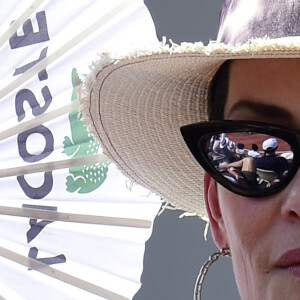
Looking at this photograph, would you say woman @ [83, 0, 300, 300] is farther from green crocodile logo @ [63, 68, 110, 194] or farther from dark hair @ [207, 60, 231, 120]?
green crocodile logo @ [63, 68, 110, 194]

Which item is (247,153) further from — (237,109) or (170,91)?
(170,91)

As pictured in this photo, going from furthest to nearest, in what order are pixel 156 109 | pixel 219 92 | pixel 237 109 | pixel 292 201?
1. pixel 156 109
2. pixel 219 92
3. pixel 237 109
4. pixel 292 201

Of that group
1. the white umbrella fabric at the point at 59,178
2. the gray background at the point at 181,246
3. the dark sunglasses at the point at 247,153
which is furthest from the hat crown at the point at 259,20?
the gray background at the point at 181,246

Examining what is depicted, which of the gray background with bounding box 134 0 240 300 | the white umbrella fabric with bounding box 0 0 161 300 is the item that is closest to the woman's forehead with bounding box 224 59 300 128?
the white umbrella fabric with bounding box 0 0 161 300

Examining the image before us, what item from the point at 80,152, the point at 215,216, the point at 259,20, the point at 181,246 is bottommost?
the point at 181,246

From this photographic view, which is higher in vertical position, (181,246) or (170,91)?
(170,91)

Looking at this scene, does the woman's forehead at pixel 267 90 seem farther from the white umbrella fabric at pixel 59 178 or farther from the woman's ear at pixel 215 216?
the white umbrella fabric at pixel 59 178

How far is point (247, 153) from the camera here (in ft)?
3.51

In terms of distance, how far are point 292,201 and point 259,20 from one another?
27 centimetres

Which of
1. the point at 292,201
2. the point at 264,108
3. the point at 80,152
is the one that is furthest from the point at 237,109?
the point at 80,152

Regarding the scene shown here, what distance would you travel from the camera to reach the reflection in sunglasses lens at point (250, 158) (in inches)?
40.5

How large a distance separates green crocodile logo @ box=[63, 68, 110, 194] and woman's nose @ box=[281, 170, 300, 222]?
2.96ft

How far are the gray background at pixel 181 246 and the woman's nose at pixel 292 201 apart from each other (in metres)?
1.44

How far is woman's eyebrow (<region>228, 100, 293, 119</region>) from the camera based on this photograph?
3.42ft
